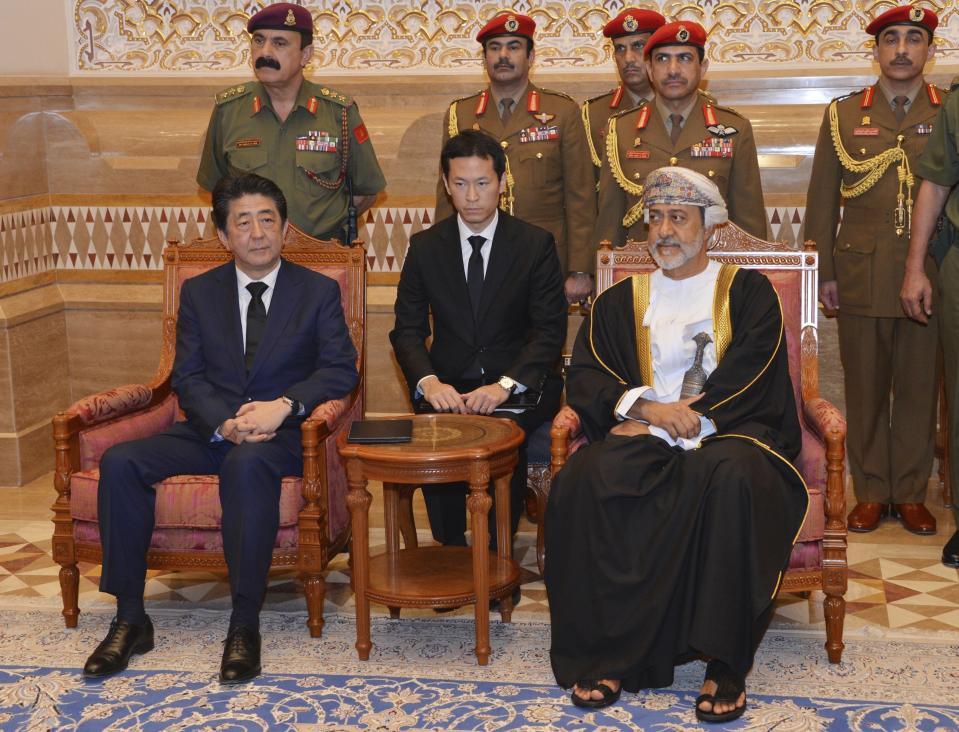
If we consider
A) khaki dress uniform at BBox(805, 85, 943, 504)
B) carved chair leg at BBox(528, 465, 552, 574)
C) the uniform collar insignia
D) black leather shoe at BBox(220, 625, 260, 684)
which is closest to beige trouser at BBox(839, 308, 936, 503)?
khaki dress uniform at BBox(805, 85, 943, 504)

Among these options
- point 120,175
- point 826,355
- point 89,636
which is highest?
point 120,175

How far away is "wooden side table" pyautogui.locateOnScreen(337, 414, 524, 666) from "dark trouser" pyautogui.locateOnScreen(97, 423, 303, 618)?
0.94 feet

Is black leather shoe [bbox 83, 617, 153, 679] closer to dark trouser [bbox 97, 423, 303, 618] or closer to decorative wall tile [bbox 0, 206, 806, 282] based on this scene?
dark trouser [bbox 97, 423, 303, 618]

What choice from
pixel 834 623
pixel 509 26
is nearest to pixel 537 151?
pixel 509 26

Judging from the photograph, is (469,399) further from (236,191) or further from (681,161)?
(681,161)

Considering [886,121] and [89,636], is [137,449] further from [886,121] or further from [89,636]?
[886,121]

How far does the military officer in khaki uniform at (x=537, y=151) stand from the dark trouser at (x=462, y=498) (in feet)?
2.76

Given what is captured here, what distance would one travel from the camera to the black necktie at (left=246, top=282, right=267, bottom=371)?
4.84 m

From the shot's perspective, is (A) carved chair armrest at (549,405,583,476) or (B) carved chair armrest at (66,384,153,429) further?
(B) carved chair armrest at (66,384,153,429)

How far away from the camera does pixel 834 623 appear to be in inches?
168

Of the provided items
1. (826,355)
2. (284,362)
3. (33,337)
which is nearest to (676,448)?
(284,362)

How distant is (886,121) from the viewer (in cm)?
563

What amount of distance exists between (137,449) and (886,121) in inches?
134

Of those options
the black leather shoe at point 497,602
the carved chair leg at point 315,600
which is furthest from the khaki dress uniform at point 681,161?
the carved chair leg at point 315,600
